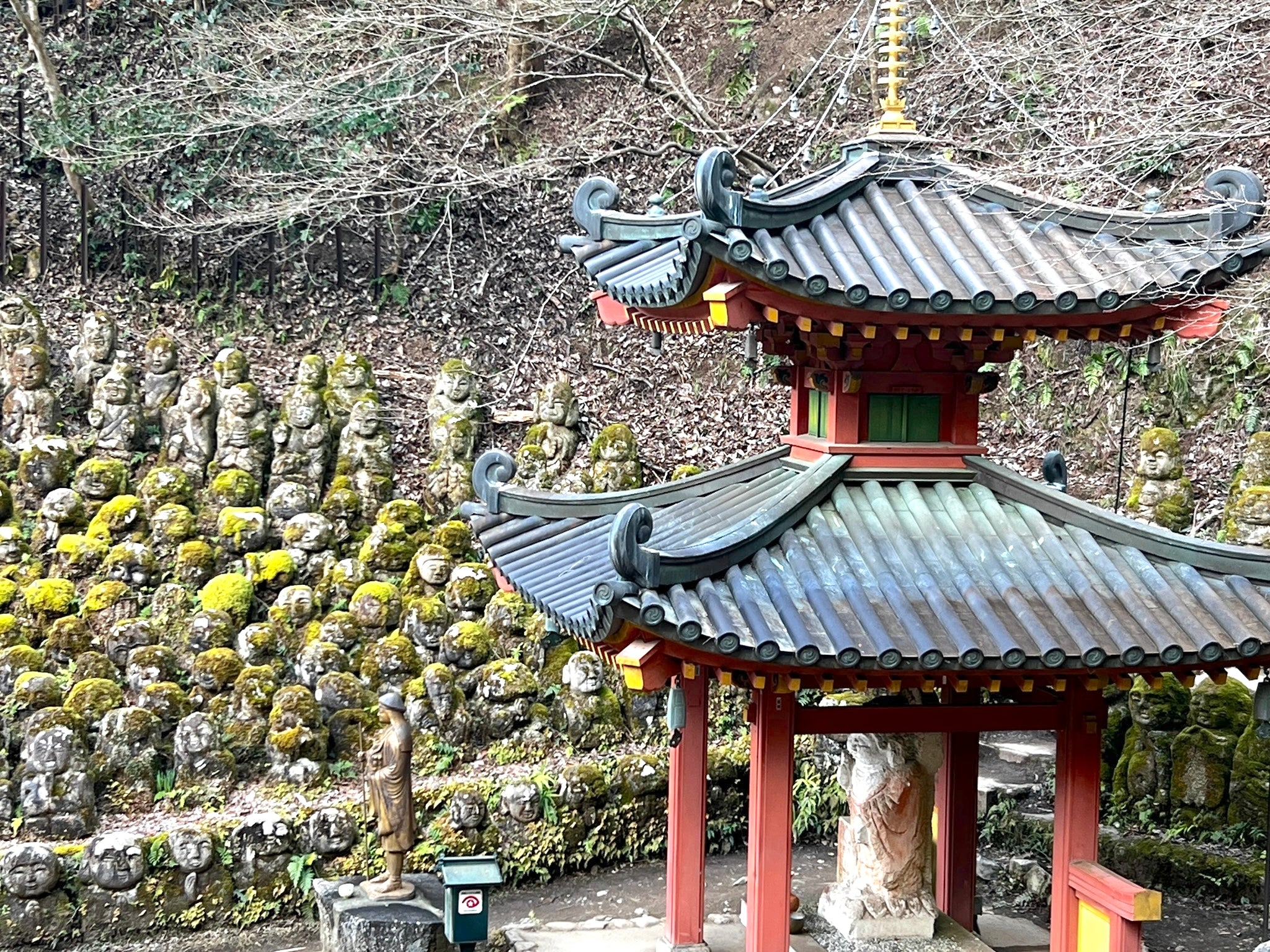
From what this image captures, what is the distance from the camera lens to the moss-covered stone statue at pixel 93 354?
15352 mm

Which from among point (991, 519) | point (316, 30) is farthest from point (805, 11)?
point (991, 519)

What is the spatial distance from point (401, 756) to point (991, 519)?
→ 4.32 meters

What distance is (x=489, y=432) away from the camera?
15969mm

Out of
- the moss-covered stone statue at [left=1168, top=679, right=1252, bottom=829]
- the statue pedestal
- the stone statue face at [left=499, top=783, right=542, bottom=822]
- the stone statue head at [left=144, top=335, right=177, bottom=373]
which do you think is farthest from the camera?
the stone statue head at [left=144, top=335, right=177, bottom=373]

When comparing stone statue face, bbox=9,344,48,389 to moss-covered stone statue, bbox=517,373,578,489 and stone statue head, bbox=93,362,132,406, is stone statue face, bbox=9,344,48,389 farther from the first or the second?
moss-covered stone statue, bbox=517,373,578,489

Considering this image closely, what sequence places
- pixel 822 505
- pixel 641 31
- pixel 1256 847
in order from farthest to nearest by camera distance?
pixel 641 31, pixel 1256 847, pixel 822 505

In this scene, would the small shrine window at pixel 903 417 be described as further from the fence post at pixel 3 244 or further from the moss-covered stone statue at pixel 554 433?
the fence post at pixel 3 244

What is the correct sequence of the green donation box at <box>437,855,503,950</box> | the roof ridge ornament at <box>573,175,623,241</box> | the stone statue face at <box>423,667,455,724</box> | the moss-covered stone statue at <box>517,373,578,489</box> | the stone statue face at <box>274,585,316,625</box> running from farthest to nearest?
1. the moss-covered stone statue at <box>517,373,578,489</box>
2. the stone statue face at <box>274,585,316,625</box>
3. the stone statue face at <box>423,667,455,724</box>
4. the green donation box at <box>437,855,503,950</box>
5. the roof ridge ornament at <box>573,175,623,241</box>

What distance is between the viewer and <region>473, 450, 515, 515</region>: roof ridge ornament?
7469mm

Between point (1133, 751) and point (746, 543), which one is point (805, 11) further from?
point (746, 543)

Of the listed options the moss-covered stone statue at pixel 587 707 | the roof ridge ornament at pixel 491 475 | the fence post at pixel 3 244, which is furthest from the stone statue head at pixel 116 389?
the roof ridge ornament at pixel 491 475

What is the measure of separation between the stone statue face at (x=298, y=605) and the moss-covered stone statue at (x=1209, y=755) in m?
7.32

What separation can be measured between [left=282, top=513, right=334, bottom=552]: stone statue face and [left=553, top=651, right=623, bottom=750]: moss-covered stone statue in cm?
317

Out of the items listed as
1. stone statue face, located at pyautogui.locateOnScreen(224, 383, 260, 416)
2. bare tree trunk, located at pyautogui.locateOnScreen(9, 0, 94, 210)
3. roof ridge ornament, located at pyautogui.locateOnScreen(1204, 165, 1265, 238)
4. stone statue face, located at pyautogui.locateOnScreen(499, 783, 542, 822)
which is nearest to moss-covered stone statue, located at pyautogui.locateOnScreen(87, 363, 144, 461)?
stone statue face, located at pyautogui.locateOnScreen(224, 383, 260, 416)
